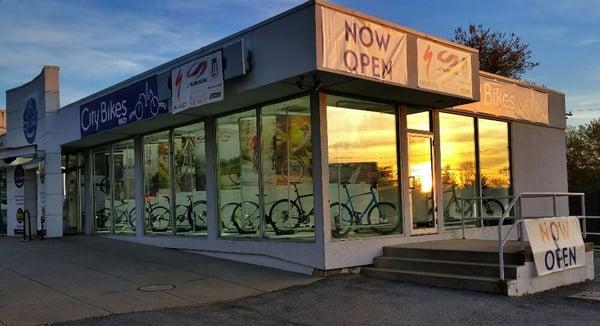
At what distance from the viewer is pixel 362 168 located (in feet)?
37.1

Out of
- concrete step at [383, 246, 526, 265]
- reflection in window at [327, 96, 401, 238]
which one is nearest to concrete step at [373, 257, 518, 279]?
concrete step at [383, 246, 526, 265]

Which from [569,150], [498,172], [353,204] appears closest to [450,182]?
[498,172]

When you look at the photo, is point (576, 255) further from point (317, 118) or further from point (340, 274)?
point (317, 118)

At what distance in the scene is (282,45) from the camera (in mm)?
9391

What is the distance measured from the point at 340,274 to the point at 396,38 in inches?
162

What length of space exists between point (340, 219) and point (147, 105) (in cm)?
492

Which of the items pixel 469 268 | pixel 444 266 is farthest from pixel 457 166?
pixel 469 268

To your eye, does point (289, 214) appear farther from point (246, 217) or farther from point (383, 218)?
point (383, 218)

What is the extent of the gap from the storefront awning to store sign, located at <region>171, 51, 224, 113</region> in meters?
7.85

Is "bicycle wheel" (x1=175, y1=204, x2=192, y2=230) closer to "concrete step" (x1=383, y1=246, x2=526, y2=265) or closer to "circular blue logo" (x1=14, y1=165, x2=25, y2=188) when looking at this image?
"concrete step" (x1=383, y1=246, x2=526, y2=265)

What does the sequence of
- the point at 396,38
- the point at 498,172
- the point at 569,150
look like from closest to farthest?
the point at 396,38, the point at 498,172, the point at 569,150

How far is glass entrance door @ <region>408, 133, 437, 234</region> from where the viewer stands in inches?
470

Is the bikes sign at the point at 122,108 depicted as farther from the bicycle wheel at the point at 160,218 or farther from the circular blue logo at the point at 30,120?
the circular blue logo at the point at 30,120

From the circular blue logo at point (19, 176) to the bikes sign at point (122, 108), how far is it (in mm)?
4537
